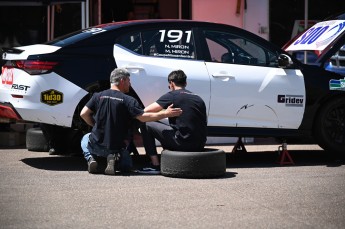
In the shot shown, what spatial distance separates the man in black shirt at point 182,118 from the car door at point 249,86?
0.71m

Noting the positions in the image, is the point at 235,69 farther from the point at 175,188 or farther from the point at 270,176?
the point at 175,188

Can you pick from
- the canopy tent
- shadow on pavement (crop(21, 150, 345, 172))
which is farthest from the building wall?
shadow on pavement (crop(21, 150, 345, 172))

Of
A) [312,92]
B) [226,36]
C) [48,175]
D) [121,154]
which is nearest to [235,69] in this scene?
[226,36]

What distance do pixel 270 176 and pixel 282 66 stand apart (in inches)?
63.7

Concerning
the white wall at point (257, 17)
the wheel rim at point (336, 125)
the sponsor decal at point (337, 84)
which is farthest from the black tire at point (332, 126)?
the white wall at point (257, 17)

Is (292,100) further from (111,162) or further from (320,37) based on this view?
(111,162)

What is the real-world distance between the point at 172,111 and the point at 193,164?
2.16 feet

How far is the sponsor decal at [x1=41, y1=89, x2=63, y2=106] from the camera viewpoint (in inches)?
369

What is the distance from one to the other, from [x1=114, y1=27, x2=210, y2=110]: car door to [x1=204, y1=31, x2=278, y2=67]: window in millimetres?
268

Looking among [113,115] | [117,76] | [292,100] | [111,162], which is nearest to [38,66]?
[117,76]

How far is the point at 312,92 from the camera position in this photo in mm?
10414

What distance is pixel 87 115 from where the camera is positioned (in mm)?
9266

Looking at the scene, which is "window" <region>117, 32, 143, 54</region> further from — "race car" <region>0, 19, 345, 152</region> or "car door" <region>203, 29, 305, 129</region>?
"car door" <region>203, 29, 305, 129</region>

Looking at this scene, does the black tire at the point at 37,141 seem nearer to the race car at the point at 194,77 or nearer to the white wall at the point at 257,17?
the race car at the point at 194,77
